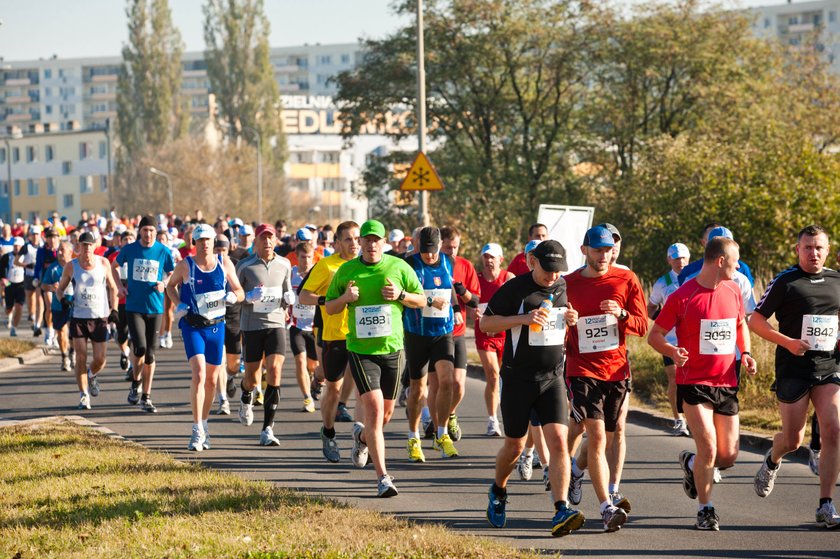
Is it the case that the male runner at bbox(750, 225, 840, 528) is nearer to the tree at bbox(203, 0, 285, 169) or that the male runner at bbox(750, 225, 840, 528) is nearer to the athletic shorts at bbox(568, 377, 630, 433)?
the athletic shorts at bbox(568, 377, 630, 433)

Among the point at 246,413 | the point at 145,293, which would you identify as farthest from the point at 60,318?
the point at 246,413

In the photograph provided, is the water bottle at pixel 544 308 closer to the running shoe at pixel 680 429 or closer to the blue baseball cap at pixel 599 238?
the blue baseball cap at pixel 599 238

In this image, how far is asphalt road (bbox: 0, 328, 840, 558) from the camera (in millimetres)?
7809

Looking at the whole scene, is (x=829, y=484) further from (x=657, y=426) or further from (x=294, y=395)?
(x=294, y=395)

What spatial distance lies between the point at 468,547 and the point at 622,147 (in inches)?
1381

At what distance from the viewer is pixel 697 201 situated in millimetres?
26688

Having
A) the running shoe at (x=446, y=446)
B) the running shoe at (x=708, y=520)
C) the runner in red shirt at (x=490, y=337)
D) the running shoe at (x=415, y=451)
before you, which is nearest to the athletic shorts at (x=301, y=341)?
the runner in red shirt at (x=490, y=337)

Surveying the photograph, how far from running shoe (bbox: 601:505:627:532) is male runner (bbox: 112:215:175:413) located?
7539 millimetres

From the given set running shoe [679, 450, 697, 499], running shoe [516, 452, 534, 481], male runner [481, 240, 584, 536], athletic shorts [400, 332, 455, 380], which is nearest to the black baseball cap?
male runner [481, 240, 584, 536]

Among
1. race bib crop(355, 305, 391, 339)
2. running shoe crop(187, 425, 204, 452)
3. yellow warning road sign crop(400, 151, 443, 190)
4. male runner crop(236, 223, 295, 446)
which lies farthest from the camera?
yellow warning road sign crop(400, 151, 443, 190)

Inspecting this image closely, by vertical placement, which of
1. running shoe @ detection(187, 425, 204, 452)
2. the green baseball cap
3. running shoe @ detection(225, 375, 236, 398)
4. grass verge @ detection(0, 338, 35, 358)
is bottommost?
grass verge @ detection(0, 338, 35, 358)

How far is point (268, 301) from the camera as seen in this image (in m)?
12.3

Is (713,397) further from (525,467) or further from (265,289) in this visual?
(265,289)

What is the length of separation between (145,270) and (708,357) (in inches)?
314
